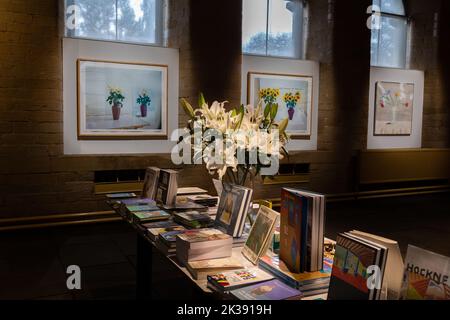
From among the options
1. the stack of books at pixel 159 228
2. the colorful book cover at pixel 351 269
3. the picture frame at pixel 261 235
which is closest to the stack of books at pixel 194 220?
the stack of books at pixel 159 228

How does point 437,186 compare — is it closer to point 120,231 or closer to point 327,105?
point 327,105

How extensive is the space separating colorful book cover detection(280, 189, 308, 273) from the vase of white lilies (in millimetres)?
393

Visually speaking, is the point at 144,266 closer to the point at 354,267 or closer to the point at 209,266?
the point at 209,266

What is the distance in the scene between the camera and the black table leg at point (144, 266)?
3023 millimetres

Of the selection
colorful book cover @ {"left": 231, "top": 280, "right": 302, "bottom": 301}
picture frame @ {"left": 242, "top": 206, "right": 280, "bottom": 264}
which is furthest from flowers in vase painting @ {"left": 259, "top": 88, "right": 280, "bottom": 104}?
colorful book cover @ {"left": 231, "top": 280, "right": 302, "bottom": 301}

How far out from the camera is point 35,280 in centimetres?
372

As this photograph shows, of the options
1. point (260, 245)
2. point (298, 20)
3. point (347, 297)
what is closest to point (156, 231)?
point (260, 245)

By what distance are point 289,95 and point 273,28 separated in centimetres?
120

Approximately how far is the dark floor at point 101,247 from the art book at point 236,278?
1.90 meters

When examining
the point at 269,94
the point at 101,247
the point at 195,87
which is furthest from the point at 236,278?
the point at 269,94

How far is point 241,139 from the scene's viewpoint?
2.27 m

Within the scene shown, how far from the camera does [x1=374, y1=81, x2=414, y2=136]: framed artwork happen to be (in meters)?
8.12

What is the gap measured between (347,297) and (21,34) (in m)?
4.93

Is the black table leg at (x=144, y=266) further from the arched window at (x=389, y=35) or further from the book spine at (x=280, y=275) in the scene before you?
the arched window at (x=389, y=35)
